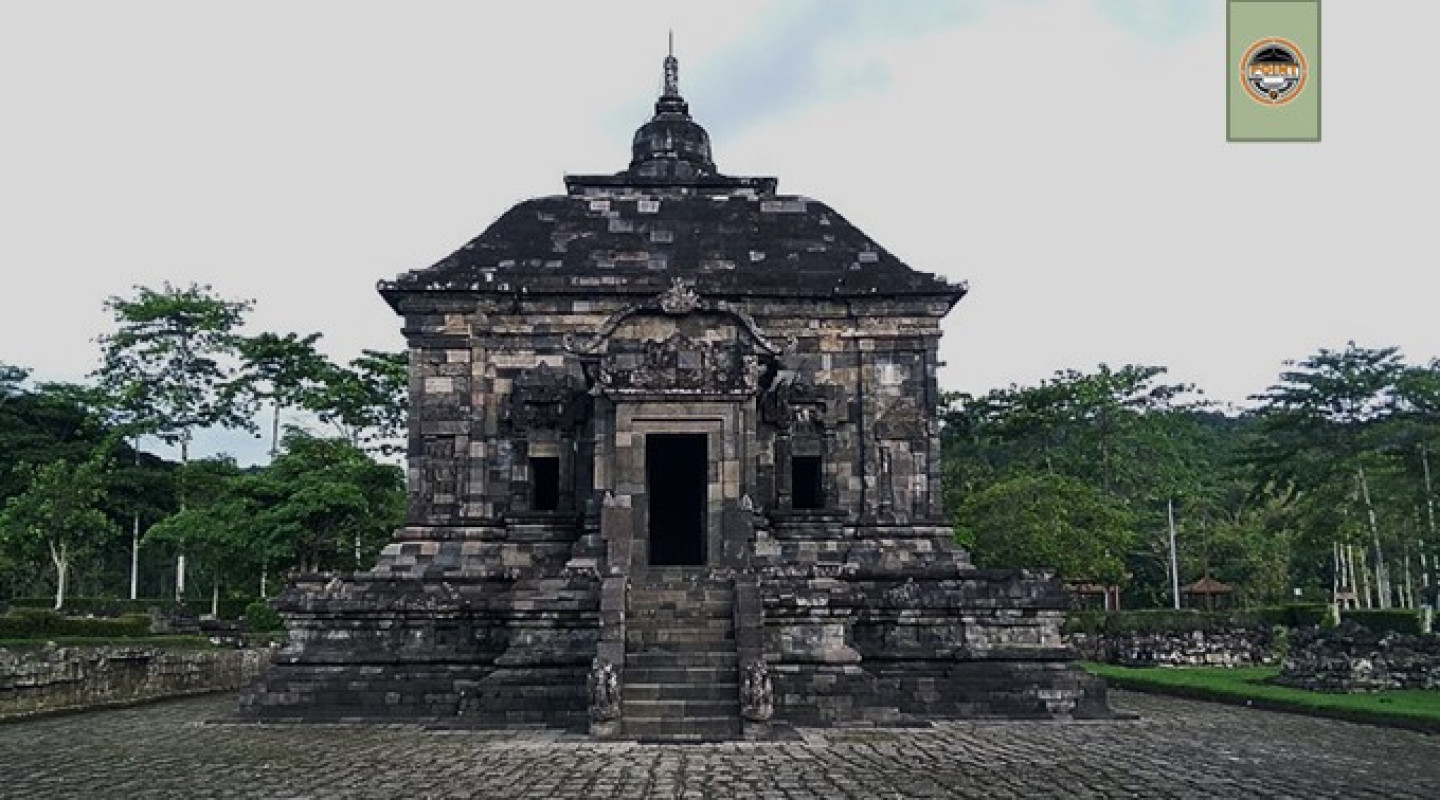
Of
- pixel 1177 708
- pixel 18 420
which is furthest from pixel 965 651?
pixel 18 420

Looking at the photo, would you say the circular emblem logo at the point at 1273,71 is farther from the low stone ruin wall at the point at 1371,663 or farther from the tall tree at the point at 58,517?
the tall tree at the point at 58,517

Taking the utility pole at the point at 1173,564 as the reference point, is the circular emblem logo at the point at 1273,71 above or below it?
above

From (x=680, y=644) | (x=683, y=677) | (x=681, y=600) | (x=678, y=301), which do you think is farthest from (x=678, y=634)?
(x=678, y=301)

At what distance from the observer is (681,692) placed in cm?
1545

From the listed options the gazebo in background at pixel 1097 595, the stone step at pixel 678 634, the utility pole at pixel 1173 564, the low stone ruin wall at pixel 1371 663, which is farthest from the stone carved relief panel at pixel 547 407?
the utility pole at pixel 1173 564

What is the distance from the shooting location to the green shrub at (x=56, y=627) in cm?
2734

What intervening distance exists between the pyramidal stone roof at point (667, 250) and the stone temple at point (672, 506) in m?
0.06

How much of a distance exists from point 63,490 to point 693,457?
26997 mm

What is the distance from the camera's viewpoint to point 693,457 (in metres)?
23.7

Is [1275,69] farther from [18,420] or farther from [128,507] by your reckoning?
[18,420]

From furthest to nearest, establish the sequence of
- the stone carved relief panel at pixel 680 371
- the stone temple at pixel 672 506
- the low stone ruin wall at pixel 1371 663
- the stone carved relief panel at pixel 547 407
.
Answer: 1. the stone carved relief panel at pixel 547 407
2. the low stone ruin wall at pixel 1371 663
3. the stone carved relief panel at pixel 680 371
4. the stone temple at pixel 672 506

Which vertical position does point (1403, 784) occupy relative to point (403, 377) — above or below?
below

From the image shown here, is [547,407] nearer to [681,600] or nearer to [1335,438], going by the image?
[681,600]

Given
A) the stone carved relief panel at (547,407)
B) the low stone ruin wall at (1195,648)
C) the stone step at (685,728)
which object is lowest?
the low stone ruin wall at (1195,648)
